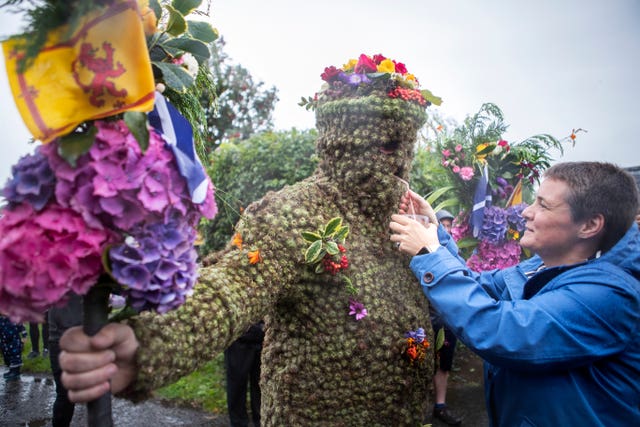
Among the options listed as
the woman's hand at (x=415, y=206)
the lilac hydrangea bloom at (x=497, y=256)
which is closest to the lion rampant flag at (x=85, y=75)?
the woman's hand at (x=415, y=206)

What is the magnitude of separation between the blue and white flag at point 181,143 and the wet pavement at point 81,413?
4.09 meters

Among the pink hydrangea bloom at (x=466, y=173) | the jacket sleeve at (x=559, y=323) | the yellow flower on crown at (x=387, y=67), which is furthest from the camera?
the pink hydrangea bloom at (x=466, y=173)

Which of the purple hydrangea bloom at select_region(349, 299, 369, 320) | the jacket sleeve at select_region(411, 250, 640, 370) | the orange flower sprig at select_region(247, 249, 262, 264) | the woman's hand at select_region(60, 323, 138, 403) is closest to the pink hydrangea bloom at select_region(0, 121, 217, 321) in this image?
the woman's hand at select_region(60, 323, 138, 403)

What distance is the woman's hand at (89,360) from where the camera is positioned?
0.95m

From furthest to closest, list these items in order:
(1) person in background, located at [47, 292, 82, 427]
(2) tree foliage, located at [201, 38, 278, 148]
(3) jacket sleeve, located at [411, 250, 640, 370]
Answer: (2) tree foliage, located at [201, 38, 278, 148]
(1) person in background, located at [47, 292, 82, 427]
(3) jacket sleeve, located at [411, 250, 640, 370]

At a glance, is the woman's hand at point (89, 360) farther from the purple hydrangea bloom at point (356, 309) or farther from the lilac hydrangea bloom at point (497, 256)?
the lilac hydrangea bloom at point (497, 256)

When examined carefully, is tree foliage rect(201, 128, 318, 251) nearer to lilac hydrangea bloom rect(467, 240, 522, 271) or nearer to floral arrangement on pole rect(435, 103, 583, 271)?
floral arrangement on pole rect(435, 103, 583, 271)

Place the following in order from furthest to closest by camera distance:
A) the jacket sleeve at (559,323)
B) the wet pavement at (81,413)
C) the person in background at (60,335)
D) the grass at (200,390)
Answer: the grass at (200,390), the wet pavement at (81,413), the person in background at (60,335), the jacket sleeve at (559,323)

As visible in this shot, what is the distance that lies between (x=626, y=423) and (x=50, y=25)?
214cm

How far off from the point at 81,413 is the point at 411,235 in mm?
4733

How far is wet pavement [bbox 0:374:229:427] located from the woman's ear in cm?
399

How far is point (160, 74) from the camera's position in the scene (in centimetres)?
114

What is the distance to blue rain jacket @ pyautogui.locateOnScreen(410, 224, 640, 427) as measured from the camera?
58.9 inches

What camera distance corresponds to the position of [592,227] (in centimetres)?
174
